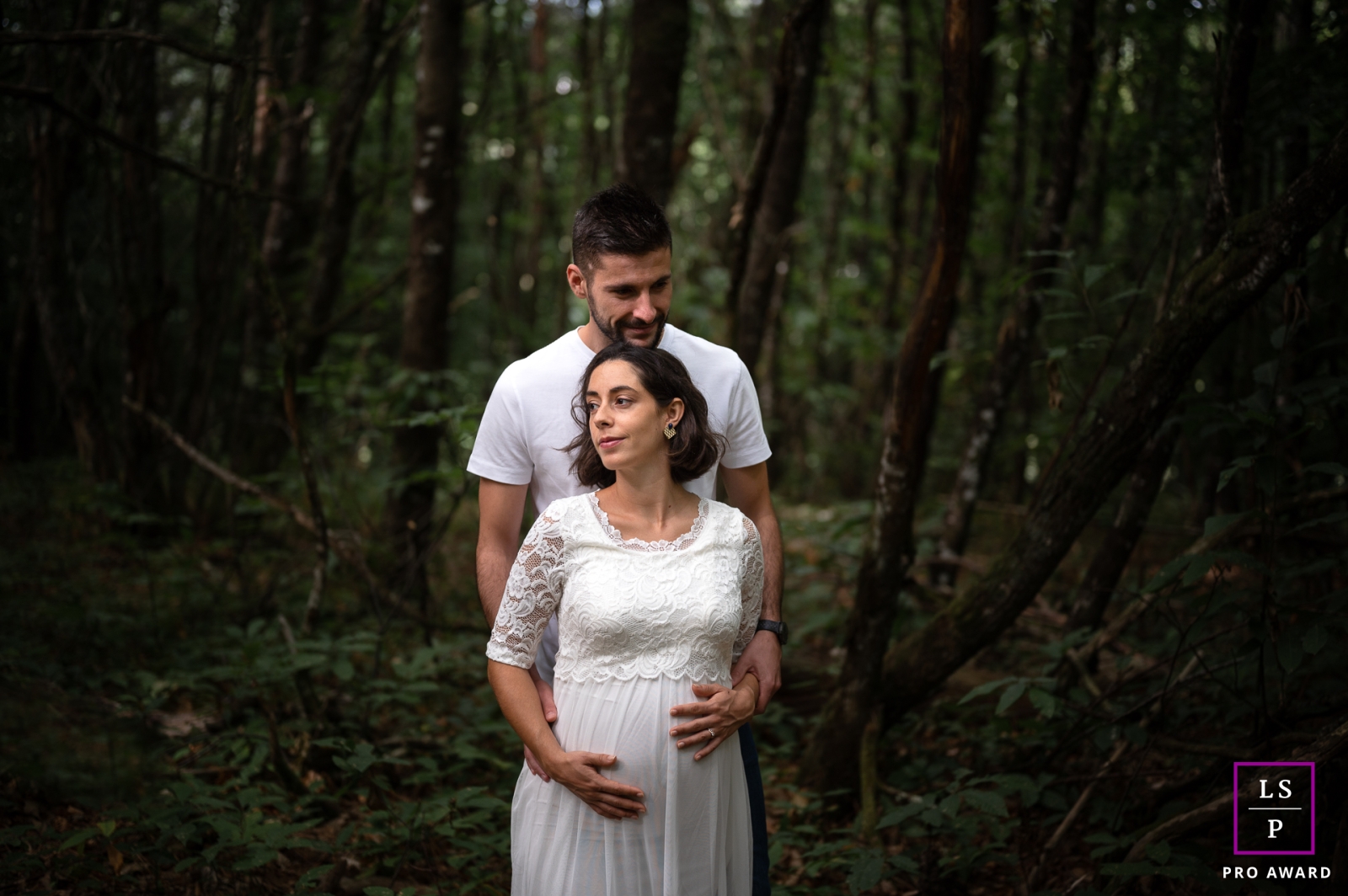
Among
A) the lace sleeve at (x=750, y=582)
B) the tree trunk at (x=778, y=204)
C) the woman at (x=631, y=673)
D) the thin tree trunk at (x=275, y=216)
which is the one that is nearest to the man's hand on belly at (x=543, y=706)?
the woman at (x=631, y=673)

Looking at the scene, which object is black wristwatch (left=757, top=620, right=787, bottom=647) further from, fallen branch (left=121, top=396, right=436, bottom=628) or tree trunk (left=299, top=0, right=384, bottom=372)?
tree trunk (left=299, top=0, right=384, bottom=372)

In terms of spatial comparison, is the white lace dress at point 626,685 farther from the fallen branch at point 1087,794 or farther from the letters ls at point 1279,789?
the letters ls at point 1279,789

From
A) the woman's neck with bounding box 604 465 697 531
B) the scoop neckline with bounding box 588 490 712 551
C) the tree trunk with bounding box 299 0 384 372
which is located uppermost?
the tree trunk with bounding box 299 0 384 372

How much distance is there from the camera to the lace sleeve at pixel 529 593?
7.38 feet

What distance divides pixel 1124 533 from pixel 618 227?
301cm

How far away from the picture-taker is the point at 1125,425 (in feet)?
10.9

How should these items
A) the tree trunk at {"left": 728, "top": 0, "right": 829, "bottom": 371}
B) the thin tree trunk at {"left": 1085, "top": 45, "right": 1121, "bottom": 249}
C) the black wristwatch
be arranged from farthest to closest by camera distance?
the tree trunk at {"left": 728, "top": 0, "right": 829, "bottom": 371}, the thin tree trunk at {"left": 1085, "top": 45, "right": 1121, "bottom": 249}, the black wristwatch

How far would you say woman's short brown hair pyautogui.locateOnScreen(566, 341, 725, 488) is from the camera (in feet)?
Answer: 7.66

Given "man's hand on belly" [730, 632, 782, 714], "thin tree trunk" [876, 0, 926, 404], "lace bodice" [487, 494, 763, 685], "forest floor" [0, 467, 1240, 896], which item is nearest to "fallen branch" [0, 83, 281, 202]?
"forest floor" [0, 467, 1240, 896]

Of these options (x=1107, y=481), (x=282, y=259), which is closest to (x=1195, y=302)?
(x=1107, y=481)

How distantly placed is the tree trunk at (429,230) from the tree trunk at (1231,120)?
4.87m

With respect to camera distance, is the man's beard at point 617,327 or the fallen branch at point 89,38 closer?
the man's beard at point 617,327

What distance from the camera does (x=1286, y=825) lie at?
9.21ft

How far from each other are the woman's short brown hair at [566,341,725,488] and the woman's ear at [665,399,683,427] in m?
0.01
